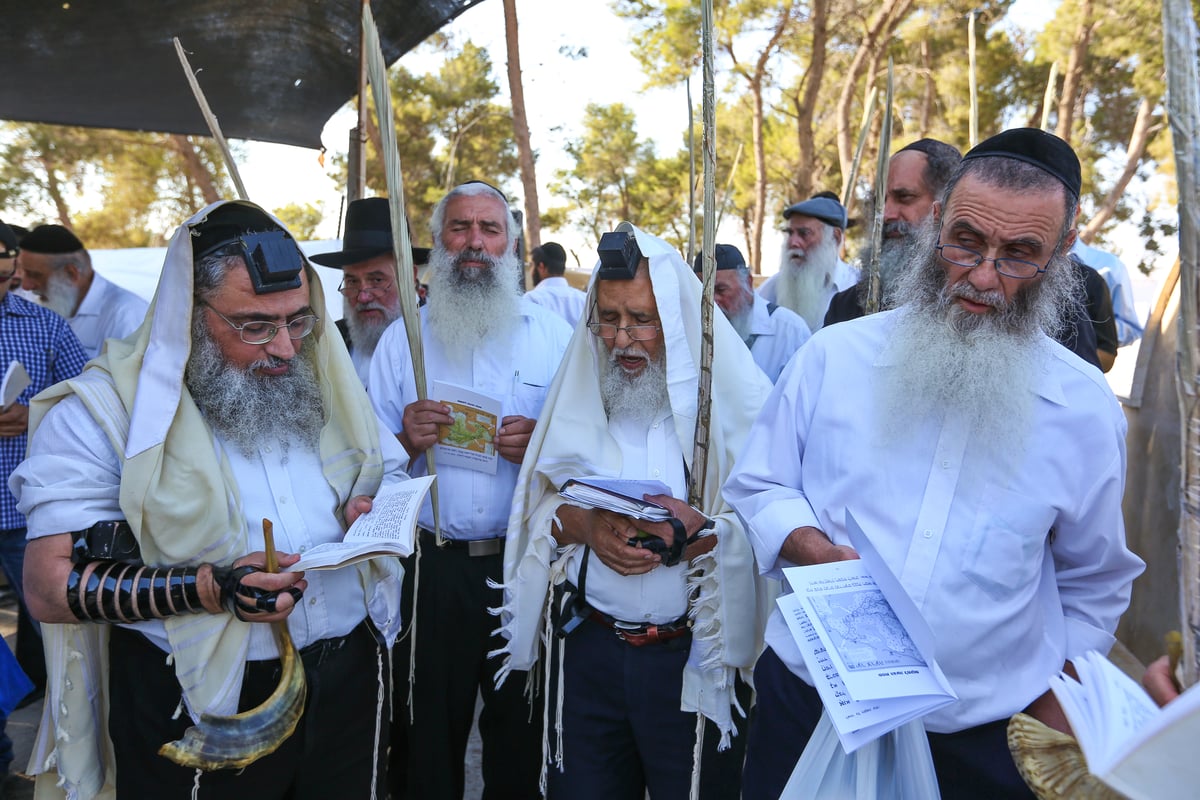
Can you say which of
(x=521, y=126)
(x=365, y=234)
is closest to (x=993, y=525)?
(x=365, y=234)

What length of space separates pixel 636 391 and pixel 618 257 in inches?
16.0

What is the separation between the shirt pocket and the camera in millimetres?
1740

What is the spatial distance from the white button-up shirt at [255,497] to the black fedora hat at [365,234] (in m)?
1.68

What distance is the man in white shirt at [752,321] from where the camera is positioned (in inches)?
190

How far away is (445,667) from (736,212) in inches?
1018

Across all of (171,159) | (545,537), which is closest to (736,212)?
(171,159)

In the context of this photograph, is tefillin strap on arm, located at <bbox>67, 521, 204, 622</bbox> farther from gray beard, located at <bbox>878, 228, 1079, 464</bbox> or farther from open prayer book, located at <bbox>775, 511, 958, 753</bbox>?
gray beard, located at <bbox>878, 228, 1079, 464</bbox>

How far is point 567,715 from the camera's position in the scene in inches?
98.0

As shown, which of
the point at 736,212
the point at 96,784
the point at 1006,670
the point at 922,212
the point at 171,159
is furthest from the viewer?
the point at 171,159

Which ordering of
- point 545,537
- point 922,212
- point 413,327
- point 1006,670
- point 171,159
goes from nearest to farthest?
point 1006,670 → point 545,537 → point 413,327 → point 922,212 → point 171,159

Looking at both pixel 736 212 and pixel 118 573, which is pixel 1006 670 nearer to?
pixel 118 573

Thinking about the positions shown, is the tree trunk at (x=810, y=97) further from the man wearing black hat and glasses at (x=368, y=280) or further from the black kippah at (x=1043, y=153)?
the black kippah at (x=1043, y=153)

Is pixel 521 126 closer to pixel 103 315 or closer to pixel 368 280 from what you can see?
pixel 103 315

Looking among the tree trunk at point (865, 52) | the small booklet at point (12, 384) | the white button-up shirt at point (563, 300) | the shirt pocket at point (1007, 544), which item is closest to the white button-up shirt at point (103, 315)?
the small booklet at point (12, 384)
